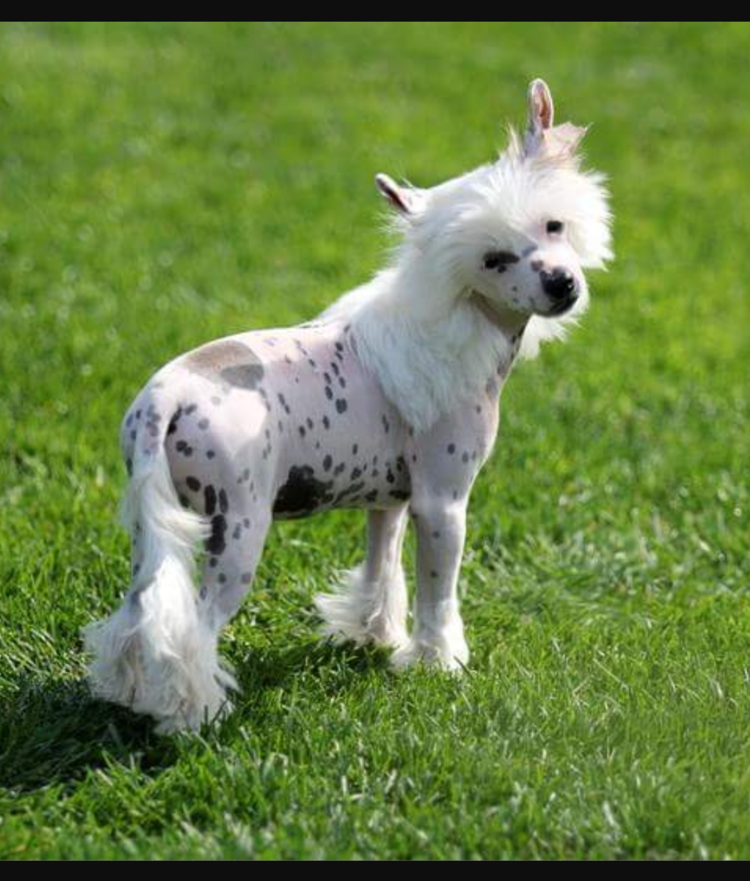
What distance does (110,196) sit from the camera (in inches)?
380

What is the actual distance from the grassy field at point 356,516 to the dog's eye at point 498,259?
3.97 ft

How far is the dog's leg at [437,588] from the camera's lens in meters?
4.78

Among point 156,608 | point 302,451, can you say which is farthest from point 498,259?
point 156,608

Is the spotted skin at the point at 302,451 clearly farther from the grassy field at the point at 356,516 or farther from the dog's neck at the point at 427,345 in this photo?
the grassy field at the point at 356,516

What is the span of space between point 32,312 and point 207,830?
172 inches

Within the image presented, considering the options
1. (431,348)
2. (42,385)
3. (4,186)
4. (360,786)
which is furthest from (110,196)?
(360,786)

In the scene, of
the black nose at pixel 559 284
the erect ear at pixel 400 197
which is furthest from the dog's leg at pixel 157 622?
the black nose at pixel 559 284

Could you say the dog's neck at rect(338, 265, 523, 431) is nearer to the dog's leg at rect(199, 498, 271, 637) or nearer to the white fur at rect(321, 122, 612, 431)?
the white fur at rect(321, 122, 612, 431)

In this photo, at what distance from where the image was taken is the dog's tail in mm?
4223

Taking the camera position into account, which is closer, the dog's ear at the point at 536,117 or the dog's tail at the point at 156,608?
the dog's tail at the point at 156,608

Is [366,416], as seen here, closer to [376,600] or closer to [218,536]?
[218,536]

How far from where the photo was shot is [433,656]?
4945mm

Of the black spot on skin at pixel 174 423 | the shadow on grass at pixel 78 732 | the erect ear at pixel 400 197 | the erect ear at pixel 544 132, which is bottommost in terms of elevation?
the shadow on grass at pixel 78 732

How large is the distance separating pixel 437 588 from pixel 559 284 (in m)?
1.00
